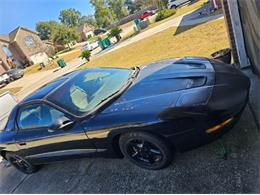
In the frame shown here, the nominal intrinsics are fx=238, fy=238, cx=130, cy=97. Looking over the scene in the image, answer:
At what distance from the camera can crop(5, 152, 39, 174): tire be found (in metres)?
4.30

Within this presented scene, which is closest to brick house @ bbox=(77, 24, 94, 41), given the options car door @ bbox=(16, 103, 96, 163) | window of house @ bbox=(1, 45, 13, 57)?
window of house @ bbox=(1, 45, 13, 57)

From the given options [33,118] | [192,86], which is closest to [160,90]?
[192,86]

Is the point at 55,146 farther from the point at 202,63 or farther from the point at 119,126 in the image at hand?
the point at 202,63

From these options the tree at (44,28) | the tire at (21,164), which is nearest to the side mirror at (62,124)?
the tire at (21,164)

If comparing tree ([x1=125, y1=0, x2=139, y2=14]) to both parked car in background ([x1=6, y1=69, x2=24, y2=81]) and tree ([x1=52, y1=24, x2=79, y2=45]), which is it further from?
parked car in background ([x1=6, y1=69, x2=24, y2=81])

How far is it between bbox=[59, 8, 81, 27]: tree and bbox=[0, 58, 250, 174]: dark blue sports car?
9055 centimetres

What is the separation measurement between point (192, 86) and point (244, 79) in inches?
28.8

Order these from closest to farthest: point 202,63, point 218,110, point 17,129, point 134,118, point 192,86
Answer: point 218,110 → point 134,118 → point 192,86 → point 202,63 → point 17,129

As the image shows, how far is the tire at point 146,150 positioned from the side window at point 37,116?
1045mm

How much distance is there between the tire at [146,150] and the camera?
9.39 ft

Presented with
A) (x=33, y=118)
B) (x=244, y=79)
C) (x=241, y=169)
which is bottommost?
(x=241, y=169)

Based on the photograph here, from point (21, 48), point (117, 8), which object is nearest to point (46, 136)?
point (21, 48)

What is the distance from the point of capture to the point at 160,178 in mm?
3033

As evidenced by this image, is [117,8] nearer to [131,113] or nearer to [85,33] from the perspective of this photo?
[85,33]
